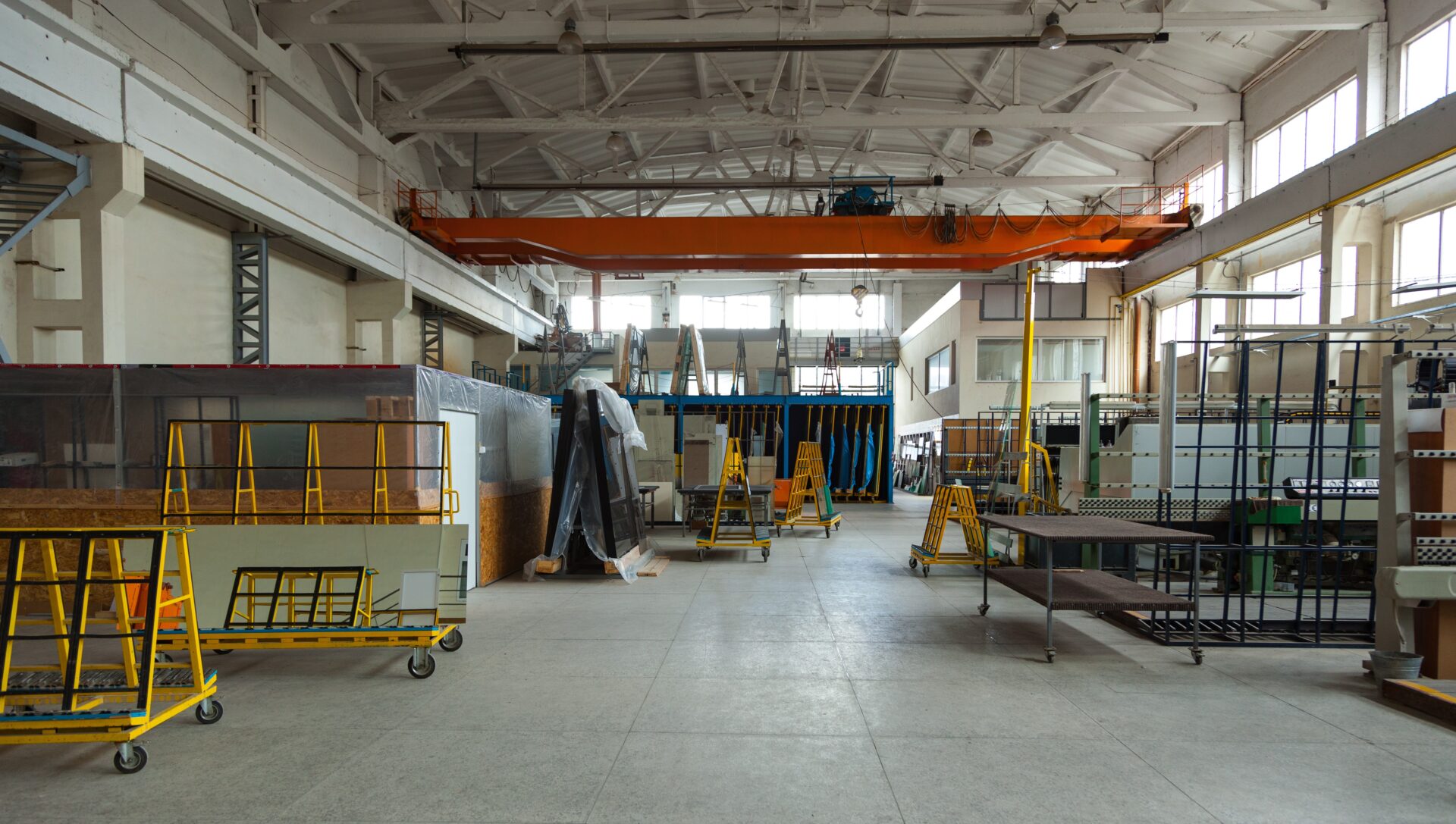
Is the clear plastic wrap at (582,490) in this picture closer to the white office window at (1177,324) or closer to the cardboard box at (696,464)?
the cardboard box at (696,464)

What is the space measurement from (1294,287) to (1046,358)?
300 inches

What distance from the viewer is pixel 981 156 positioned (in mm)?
22266

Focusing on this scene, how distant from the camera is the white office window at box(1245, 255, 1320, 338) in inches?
604

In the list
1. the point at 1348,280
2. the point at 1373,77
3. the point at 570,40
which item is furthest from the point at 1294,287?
the point at 570,40

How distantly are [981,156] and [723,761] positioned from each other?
73.2 ft

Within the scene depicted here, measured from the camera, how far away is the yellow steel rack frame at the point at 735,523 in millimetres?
10656

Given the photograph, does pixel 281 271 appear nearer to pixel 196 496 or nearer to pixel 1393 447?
pixel 196 496

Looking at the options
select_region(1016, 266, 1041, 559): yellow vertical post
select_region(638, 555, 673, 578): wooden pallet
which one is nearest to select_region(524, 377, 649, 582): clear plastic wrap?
select_region(638, 555, 673, 578): wooden pallet

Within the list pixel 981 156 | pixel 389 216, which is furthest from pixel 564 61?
pixel 981 156

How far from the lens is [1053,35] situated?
11.7 metres

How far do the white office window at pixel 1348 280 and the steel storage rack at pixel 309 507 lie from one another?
16.6m

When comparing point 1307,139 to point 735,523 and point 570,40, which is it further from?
point 570,40

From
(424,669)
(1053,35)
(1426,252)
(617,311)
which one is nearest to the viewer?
(424,669)

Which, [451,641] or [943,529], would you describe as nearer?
[451,641]
